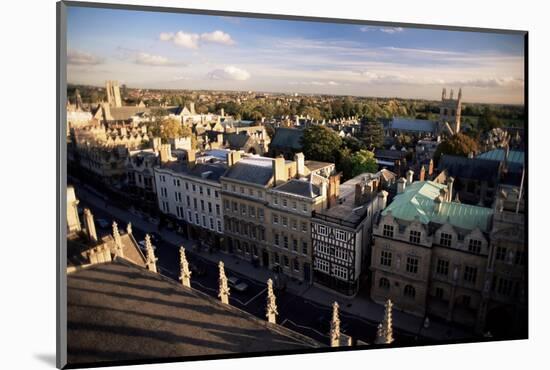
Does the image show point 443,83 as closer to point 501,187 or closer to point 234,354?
point 501,187

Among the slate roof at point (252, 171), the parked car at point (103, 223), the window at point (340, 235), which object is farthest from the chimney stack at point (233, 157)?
the parked car at point (103, 223)

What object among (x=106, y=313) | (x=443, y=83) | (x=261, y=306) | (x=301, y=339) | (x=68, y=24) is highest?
(x=68, y=24)

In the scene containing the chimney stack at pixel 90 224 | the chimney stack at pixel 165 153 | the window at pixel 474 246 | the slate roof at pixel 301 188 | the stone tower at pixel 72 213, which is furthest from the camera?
the chimney stack at pixel 165 153

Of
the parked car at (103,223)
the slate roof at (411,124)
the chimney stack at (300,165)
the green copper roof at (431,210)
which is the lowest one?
the parked car at (103,223)

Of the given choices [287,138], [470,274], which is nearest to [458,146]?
[470,274]

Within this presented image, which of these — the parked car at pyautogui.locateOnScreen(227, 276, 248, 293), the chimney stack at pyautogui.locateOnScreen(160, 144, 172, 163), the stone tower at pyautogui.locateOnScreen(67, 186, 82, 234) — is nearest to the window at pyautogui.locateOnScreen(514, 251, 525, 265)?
the parked car at pyautogui.locateOnScreen(227, 276, 248, 293)

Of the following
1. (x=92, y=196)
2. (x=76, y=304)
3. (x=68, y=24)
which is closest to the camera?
(x=68, y=24)

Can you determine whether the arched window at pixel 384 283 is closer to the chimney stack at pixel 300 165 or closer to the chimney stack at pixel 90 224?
the chimney stack at pixel 300 165

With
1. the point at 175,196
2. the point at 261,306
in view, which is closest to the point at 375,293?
the point at 261,306
